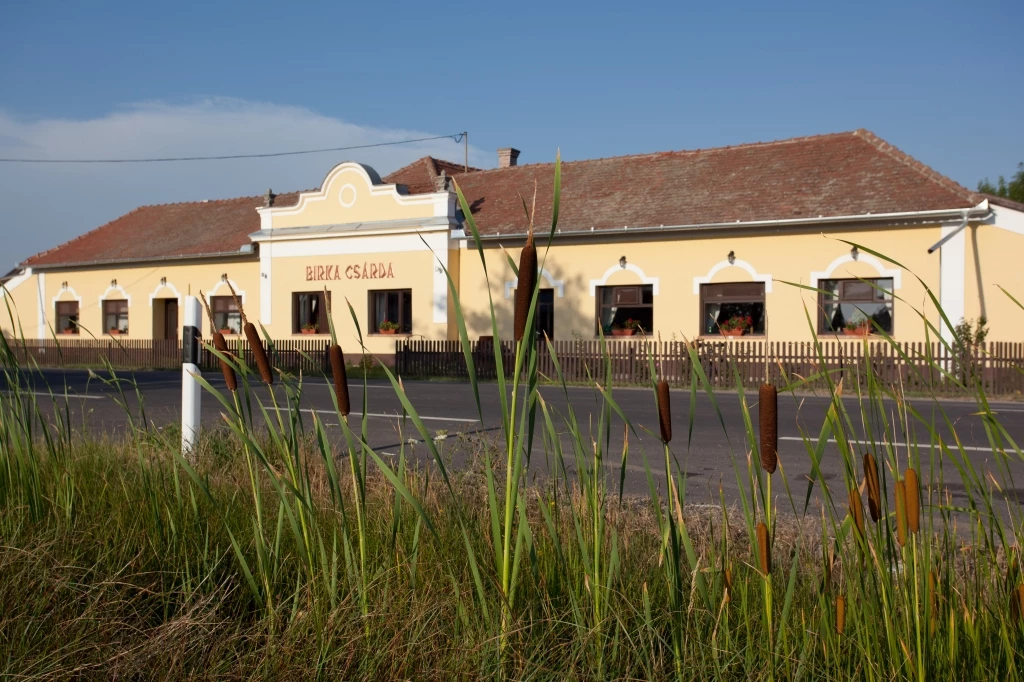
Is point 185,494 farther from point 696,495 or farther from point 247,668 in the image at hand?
point 696,495

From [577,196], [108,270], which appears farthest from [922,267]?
[108,270]

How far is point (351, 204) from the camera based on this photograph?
27.2 meters

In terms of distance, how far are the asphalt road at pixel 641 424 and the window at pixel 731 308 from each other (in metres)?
4.93

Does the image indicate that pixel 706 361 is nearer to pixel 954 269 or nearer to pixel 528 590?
pixel 954 269

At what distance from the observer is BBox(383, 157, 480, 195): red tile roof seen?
1141 inches

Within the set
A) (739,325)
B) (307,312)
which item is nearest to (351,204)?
(307,312)

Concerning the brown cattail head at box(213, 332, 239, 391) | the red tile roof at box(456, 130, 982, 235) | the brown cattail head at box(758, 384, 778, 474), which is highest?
the red tile roof at box(456, 130, 982, 235)

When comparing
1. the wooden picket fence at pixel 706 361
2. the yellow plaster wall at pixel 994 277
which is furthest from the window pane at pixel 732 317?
the yellow plaster wall at pixel 994 277

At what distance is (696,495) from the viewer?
20.7ft

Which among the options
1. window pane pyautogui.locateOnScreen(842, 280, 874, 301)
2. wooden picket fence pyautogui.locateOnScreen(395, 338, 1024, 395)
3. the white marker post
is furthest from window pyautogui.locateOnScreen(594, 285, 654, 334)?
the white marker post

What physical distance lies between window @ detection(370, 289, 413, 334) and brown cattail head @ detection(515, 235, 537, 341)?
24.8 meters

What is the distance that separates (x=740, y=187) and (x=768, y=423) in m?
22.0

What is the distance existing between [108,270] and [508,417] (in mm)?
33718

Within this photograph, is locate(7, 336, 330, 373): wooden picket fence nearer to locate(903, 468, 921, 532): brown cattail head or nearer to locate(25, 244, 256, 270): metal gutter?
locate(25, 244, 256, 270): metal gutter
